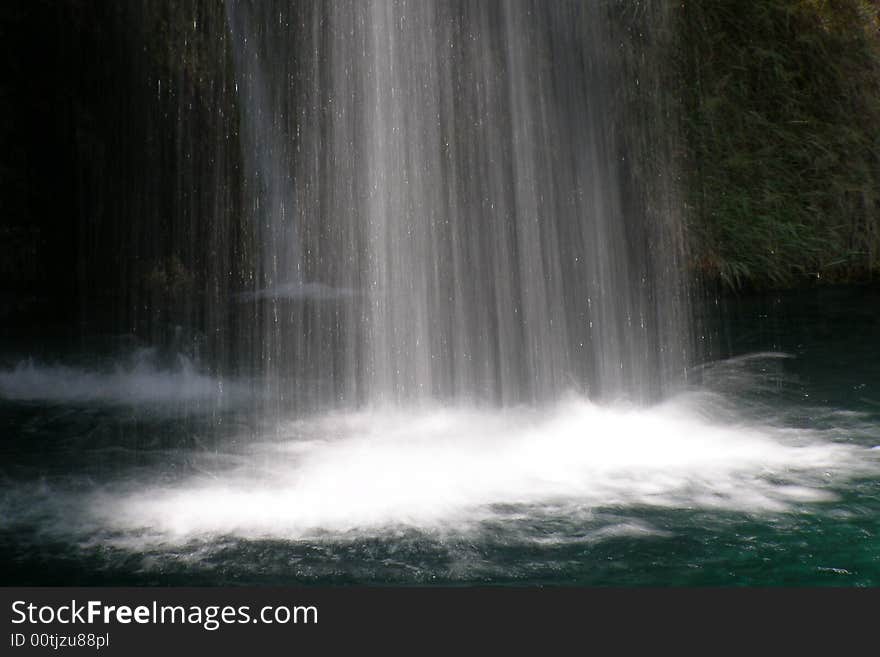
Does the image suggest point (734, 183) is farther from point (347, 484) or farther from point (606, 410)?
point (347, 484)

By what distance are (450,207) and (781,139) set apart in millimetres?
6020

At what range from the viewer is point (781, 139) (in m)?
13.0

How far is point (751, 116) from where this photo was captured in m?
12.8

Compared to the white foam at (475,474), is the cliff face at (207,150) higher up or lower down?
higher up

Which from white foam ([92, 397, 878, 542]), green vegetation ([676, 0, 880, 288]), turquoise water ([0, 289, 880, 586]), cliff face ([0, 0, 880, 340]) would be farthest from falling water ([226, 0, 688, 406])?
white foam ([92, 397, 878, 542])

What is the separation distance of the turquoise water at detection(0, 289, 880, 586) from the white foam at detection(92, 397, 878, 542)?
0.06 ft

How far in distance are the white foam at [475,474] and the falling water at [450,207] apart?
47.8 inches

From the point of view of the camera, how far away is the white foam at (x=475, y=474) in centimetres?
473

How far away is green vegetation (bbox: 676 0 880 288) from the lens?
1260 centimetres

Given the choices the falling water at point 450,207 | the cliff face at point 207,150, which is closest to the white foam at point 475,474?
the falling water at point 450,207

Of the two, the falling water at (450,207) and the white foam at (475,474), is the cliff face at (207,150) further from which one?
the white foam at (475,474)

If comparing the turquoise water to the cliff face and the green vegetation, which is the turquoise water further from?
the green vegetation

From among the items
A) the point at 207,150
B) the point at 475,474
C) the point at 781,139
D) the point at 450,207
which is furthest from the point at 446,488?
the point at 781,139

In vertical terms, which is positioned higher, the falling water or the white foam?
the falling water
